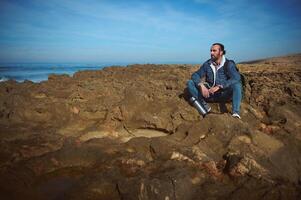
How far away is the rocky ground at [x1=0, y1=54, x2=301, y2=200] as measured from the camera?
9.97 ft

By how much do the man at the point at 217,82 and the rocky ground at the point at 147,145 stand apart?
0.33 m

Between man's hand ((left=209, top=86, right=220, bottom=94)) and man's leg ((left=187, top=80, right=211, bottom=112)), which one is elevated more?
man's hand ((left=209, top=86, right=220, bottom=94))

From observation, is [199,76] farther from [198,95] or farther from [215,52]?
[215,52]

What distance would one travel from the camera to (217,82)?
5.35 metres

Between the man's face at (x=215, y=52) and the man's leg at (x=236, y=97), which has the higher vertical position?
the man's face at (x=215, y=52)

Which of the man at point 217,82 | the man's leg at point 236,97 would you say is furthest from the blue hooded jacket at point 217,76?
the man's leg at point 236,97

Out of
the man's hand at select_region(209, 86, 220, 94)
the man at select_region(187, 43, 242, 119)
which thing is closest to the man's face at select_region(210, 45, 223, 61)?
the man at select_region(187, 43, 242, 119)

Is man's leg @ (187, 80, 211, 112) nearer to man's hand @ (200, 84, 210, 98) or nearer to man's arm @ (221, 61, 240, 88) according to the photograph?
man's hand @ (200, 84, 210, 98)

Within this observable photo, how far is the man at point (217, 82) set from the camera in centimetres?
504

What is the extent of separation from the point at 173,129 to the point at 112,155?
5.07 ft

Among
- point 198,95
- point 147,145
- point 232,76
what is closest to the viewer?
point 147,145

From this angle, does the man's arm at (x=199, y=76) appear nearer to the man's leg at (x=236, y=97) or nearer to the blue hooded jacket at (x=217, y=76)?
the blue hooded jacket at (x=217, y=76)

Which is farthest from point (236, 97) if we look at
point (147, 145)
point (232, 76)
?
point (147, 145)

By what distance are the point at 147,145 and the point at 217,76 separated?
2298mm
